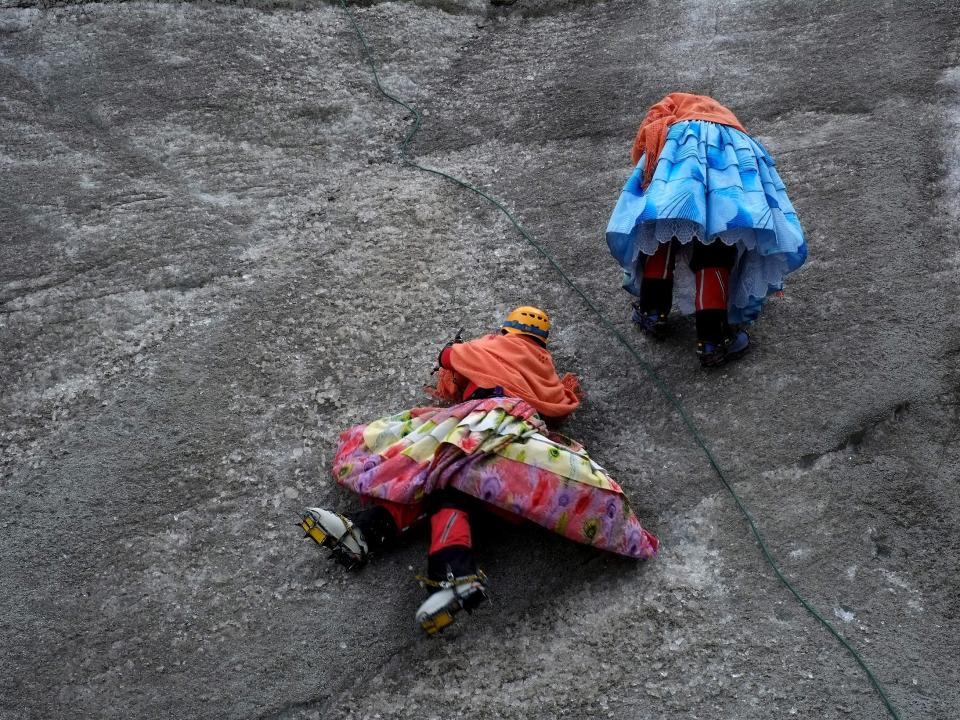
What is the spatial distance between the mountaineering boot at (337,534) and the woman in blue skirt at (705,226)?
1714 millimetres

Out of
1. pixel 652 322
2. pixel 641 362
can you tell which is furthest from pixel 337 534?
pixel 652 322

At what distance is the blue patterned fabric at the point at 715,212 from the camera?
3.65 metres

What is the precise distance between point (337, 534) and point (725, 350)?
202cm

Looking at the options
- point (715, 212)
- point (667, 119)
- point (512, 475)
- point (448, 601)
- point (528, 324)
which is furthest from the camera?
point (667, 119)

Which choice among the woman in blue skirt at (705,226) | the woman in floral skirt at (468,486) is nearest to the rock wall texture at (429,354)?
the woman in floral skirt at (468,486)

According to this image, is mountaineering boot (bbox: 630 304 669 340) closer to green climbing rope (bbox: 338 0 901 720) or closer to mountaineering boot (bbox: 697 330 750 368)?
green climbing rope (bbox: 338 0 901 720)

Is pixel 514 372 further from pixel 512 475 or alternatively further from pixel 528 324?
pixel 512 475

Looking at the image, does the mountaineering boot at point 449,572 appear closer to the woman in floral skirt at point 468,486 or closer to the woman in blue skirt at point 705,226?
the woman in floral skirt at point 468,486

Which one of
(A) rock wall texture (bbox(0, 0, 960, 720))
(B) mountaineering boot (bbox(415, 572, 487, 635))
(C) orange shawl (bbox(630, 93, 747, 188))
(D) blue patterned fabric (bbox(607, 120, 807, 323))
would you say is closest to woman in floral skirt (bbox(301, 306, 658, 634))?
(B) mountaineering boot (bbox(415, 572, 487, 635))

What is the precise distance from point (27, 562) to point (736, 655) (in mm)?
2850

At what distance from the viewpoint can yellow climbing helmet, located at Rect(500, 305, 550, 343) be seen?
3912 millimetres

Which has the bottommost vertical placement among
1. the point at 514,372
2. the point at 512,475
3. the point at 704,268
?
the point at 512,475

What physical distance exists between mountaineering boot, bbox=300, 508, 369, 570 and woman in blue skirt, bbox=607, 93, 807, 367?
1714 mm

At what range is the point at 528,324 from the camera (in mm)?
3914
